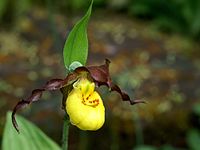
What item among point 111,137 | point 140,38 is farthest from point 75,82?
point 140,38

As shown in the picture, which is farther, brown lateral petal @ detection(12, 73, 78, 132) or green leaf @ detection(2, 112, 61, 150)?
green leaf @ detection(2, 112, 61, 150)

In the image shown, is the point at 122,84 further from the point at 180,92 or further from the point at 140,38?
the point at 140,38

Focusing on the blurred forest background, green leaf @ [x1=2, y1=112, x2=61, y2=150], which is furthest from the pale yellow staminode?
the blurred forest background

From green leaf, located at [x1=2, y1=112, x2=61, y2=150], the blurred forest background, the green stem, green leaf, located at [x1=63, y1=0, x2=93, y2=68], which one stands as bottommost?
the green stem

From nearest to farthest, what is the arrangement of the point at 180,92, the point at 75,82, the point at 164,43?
the point at 75,82, the point at 180,92, the point at 164,43

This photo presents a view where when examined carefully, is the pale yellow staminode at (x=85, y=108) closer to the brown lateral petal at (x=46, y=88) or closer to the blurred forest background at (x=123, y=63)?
the brown lateral petal at (x=46, y=88)

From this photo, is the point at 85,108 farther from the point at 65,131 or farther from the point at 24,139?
the point at 24,139

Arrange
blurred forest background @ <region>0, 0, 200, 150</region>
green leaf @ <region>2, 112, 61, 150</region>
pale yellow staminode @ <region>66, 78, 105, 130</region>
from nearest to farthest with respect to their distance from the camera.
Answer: pale yellow staminode @ <region>66, 78, 105, 130</region> < green leaf @ <region>2, 112, 61, 150</region> < blurred forest background @ <region>0, 0, 200, 150</region>

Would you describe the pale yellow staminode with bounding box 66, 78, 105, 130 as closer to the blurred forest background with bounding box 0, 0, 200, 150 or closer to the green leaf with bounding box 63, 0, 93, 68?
the green leaf with bounding box 63, 0, 93, 68
